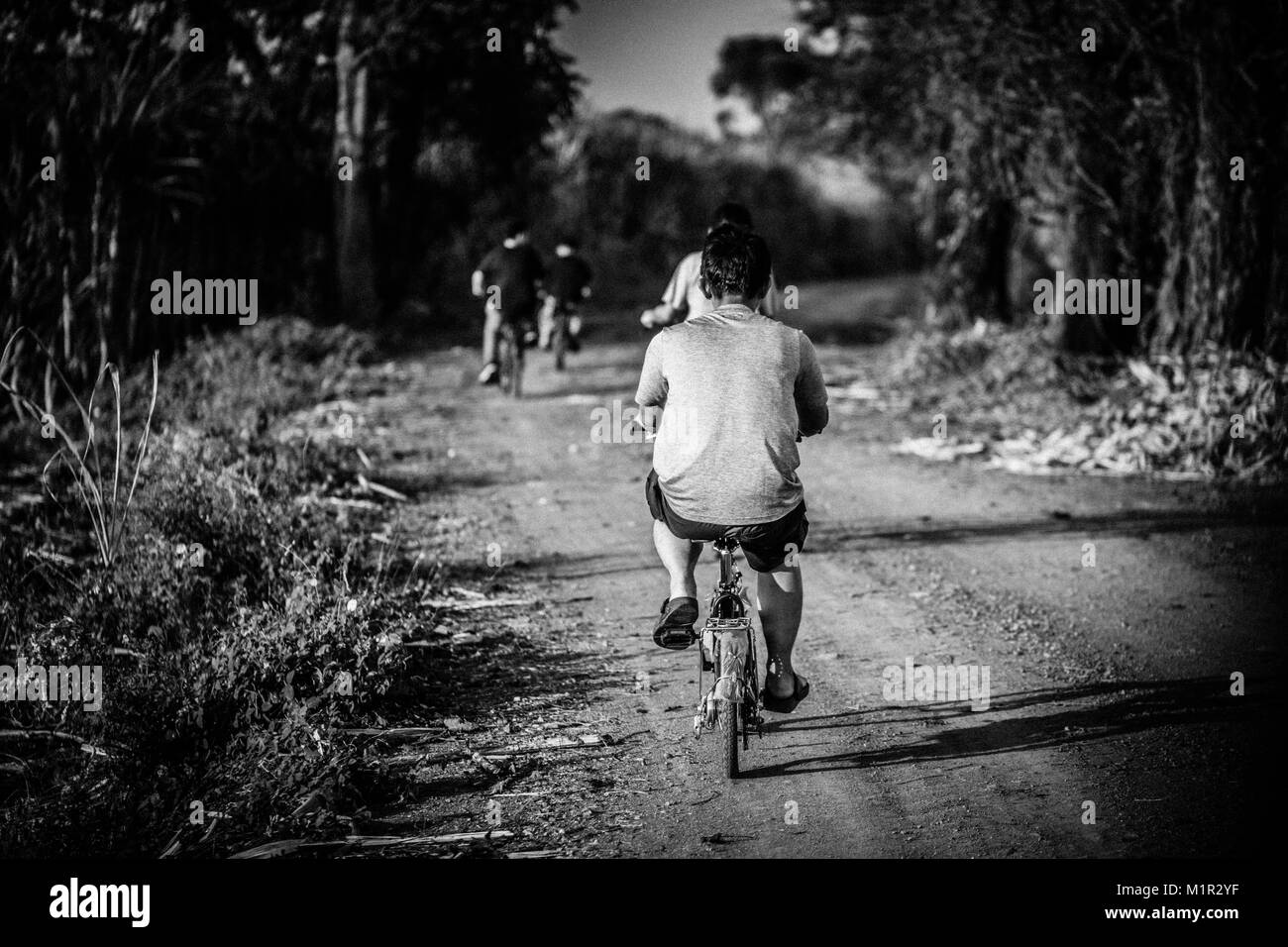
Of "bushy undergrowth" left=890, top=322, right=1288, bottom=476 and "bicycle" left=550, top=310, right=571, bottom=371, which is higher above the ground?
"bicycle" left=550, top=310, right=571, bottom=371

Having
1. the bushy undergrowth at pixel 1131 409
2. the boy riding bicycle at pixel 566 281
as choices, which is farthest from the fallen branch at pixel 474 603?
the boy riding bicycle at pixel 566 281

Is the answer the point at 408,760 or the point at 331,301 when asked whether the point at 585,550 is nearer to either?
the point at 408,760

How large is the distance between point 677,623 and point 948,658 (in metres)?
2.01

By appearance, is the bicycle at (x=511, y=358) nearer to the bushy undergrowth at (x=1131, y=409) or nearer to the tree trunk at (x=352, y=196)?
the bushy undergrowth at (x=1131, y=409)

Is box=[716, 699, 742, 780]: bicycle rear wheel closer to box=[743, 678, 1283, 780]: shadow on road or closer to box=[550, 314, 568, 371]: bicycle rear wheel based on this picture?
box=[743, 678, 1283, 780]: shadow on road

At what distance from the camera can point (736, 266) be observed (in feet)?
14.5

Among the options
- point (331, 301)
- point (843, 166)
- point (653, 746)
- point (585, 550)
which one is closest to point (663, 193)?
point (843, 166)

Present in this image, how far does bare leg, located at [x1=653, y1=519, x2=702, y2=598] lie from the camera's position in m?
4.64

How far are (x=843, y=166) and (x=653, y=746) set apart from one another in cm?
3849

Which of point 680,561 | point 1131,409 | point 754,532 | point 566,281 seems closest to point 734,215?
point 680,561

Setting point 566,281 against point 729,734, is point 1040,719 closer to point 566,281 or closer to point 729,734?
point 729,734

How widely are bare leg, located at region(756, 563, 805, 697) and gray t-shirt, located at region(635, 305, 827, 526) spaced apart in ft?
1.27

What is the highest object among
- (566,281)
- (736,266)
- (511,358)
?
(566,281)

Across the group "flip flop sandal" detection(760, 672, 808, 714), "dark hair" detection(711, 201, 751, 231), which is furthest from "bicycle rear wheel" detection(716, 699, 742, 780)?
"dark hair" detection(711, 201, 751, 231)
